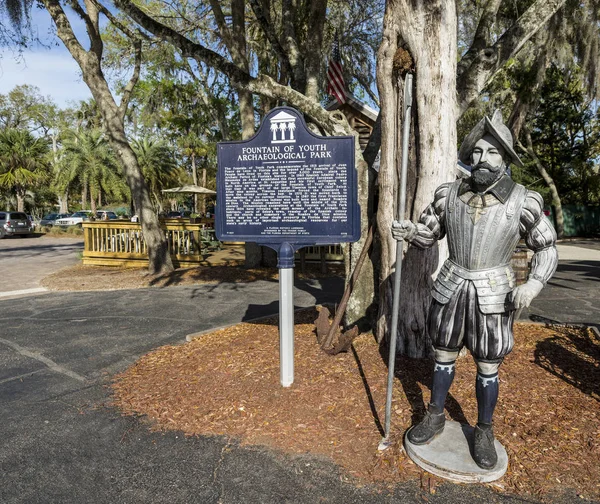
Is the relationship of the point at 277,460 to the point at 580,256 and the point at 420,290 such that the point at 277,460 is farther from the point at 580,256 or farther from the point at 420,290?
the point at 580,256

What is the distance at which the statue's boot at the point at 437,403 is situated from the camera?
3131 millimetres

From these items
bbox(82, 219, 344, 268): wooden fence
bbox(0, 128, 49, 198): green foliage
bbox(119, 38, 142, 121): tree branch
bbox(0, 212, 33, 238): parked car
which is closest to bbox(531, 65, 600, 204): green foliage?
bbox(82, 219, 344, 268): wooden fence

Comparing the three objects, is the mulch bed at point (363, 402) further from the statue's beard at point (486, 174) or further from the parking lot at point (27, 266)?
the parking lot at point (27, 266)

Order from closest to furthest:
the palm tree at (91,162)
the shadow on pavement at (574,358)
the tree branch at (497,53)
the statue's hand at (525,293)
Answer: the statue's hand at (525,293) → the shadow on pavement at (574,358) → the tree branch at (497,53) → the palm tree at (91,162)

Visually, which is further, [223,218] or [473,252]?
[223,218]

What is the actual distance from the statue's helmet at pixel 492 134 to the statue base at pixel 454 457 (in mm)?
1950

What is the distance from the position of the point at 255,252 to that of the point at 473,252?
10.6 m

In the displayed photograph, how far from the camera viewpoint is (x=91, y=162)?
30484 millimetres

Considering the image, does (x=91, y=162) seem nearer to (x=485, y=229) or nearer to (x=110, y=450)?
(x=110, y=450)

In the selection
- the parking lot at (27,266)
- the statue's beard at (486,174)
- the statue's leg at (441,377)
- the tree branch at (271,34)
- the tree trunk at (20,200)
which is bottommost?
the parking lot at (27,266)

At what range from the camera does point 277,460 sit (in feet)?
10.4

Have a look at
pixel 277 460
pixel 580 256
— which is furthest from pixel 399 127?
pixel 580 256

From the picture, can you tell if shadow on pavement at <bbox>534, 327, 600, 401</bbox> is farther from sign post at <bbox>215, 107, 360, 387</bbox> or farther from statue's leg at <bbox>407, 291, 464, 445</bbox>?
sign post at <bbox>215, 107, 360, 387</bbox>

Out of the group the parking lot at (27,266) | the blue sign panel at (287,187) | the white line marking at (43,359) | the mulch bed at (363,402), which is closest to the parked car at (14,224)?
the parking lot at (27,266)
